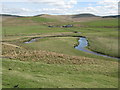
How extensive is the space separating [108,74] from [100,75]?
197 cm

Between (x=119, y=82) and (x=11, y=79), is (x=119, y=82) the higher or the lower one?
the lower one

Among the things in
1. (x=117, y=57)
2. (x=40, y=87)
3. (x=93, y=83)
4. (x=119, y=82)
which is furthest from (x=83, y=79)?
(x=117, y=57)

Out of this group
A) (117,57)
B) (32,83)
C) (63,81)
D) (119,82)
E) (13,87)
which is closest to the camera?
(13,87)

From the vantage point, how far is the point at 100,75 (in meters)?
25.0

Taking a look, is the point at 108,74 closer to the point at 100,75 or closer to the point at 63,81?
the point at 100,75

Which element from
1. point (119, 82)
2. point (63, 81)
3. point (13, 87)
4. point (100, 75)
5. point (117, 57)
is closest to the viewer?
point (13, 87)

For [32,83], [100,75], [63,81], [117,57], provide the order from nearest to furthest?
[32,83] → [63,81] → [100,75] → [117,57]

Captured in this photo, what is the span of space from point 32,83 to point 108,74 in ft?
48.6

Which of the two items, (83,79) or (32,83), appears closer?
(32,83)

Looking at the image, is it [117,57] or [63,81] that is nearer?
[63,81]

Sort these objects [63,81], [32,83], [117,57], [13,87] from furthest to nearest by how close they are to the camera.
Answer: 1. [117,57]
2. [63,81]
3. [32,83]
4. [13,87]

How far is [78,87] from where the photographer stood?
18.8 meters

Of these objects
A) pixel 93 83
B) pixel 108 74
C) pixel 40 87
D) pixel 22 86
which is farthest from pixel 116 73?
pixel 22 86

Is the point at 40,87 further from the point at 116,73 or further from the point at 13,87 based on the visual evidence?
the point at 116,73
